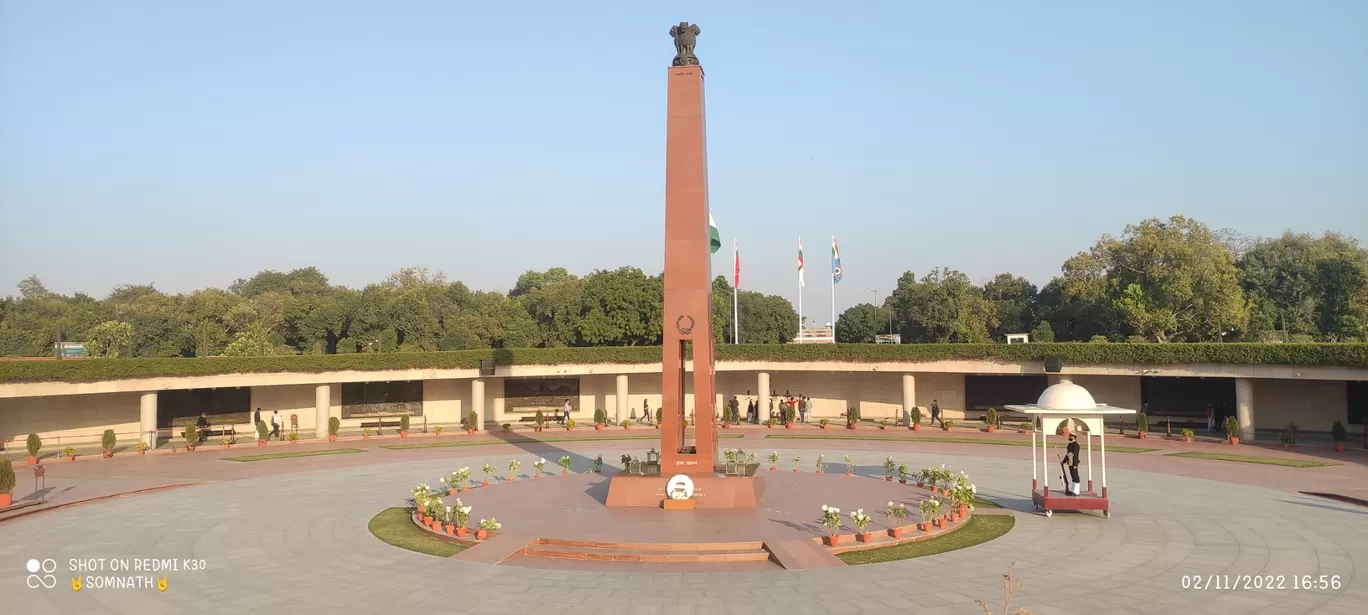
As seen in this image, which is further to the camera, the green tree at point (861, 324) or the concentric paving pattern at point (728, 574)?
the green tree at point (861, 324)

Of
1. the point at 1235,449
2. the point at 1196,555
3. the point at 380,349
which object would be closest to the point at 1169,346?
the point at 1235,449

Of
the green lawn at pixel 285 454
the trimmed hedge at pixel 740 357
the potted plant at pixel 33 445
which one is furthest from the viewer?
the trimmed hedge at pixel 740 357

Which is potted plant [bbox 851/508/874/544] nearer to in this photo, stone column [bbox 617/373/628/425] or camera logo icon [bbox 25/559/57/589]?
camera logo icon [bbox 25/559/57/589]

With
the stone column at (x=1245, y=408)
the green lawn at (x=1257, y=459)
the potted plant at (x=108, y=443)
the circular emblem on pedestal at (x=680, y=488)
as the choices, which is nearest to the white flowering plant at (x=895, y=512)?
the circular emblem on pedestal at (x=680, y=488)

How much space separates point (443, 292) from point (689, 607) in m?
66.1

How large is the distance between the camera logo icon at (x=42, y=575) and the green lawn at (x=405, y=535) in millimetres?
5555

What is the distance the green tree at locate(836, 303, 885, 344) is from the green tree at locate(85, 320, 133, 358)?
6440 centimetres

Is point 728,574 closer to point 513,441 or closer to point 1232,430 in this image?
point 513,441

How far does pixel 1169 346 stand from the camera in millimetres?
35625

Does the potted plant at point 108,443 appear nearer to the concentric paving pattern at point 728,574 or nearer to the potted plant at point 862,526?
the concentric paving pattern at point 728,574

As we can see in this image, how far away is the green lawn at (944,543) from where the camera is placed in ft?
51.2

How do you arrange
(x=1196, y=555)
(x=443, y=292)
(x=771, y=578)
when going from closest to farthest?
(x=771, y=578) → (x=1196, y=555) → (x=443, y=292)

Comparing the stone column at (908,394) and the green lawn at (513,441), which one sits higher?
the stone column at (908,394)

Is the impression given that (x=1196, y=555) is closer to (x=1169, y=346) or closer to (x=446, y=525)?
(x=446, y=525)
